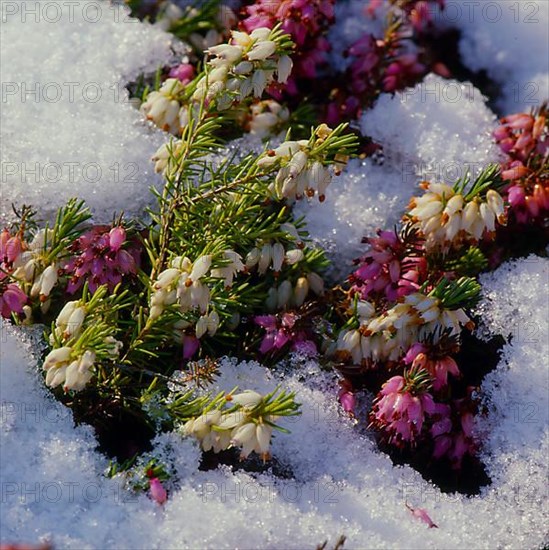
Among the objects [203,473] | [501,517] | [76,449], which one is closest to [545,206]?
[501,517]

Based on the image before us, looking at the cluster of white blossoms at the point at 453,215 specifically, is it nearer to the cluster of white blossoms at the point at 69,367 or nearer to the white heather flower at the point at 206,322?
the white heather flower at the point at 206,322

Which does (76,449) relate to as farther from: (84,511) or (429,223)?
(429,223)

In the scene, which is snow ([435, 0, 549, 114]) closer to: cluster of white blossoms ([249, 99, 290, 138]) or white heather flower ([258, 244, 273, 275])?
cluster of white blossoms ([249, 99, 290, 138])

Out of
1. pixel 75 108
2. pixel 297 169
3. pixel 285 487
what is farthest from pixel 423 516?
pixel 75 108

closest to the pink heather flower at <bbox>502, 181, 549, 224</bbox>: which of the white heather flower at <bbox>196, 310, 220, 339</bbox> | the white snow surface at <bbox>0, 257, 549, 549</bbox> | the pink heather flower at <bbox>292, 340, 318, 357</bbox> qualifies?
the white snow surface at <bbox>0, 257, 549, 549</bbox>

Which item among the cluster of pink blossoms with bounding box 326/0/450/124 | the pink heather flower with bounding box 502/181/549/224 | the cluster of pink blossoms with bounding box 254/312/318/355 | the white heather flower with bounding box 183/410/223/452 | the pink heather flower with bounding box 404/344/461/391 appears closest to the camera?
the white heather flower with bounding box 183/410/223/452
